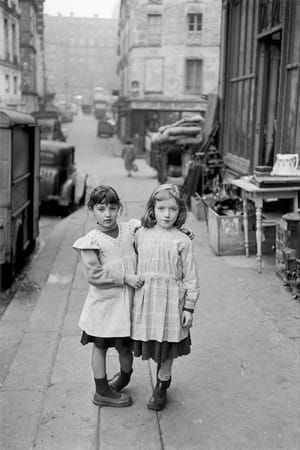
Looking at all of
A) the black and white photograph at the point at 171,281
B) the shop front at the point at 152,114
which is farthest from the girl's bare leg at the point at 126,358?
the shop front at the point at 152,114

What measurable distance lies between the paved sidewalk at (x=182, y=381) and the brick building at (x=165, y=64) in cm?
3018

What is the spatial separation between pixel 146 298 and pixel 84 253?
1.63 ft

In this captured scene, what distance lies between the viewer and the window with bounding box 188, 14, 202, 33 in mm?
31272

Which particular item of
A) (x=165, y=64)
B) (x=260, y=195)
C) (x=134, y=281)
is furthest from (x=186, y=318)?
(x=165, y=64)

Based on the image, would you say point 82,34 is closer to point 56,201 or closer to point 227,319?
point 56,201

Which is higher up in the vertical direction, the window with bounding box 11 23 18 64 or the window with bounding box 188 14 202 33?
the window with bounding box 188 14 202 33

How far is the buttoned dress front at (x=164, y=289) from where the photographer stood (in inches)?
138

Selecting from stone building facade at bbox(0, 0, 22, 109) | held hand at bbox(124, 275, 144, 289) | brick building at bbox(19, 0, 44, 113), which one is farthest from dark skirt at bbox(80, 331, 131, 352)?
brick building at bbox(19, 0, 44, 113)

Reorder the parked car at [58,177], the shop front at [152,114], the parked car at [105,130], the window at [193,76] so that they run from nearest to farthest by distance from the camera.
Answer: the parked car at [58,177] < the window at [193,76] < the shop front at [152,114] < the parked car at [105,130]

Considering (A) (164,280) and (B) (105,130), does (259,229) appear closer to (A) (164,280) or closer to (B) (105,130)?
(A) (164,280)

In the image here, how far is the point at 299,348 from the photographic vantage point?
486 centimetres

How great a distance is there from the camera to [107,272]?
349 centimetres

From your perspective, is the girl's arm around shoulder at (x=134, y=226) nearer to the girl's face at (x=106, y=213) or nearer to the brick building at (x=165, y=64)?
the girl's face at (x=106, y=213)

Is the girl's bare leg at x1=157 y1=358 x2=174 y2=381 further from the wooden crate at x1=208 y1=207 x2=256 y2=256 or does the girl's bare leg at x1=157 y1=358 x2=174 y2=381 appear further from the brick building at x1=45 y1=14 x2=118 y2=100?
the brick building at x1=45 y1=14 x2=118 y2=100
